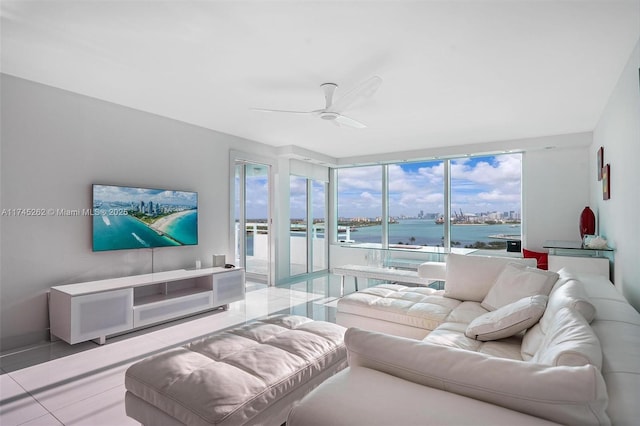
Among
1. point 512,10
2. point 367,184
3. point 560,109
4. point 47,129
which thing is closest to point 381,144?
point 367,184

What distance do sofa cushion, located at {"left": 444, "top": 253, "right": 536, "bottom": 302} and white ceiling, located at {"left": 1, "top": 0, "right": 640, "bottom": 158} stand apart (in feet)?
5.43

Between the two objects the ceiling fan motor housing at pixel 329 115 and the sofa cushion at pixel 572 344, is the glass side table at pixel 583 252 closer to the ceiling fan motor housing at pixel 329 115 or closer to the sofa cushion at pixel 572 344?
the sofa cushion at pixel 572 344

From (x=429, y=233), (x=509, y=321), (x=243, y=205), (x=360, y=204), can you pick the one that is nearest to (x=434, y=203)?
(x=429, y=233)

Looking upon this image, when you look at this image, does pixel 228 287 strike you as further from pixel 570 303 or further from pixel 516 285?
pixel 570 303

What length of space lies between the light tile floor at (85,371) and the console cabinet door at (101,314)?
0.13m

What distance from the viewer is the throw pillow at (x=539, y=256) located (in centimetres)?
495

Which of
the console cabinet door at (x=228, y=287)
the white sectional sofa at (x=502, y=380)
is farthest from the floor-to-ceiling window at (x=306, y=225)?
the white sectional sofa at (x=502, y=380)

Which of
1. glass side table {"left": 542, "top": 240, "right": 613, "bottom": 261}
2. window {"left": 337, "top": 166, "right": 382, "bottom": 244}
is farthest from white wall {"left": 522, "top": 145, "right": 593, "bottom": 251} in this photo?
window {"left": 337, "top": 166, "right": 382, "bottom": 244}

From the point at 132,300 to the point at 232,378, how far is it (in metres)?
2.29

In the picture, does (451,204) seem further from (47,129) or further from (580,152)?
(47,129)

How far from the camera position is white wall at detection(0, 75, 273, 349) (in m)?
3.04

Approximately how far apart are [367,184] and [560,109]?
398cm

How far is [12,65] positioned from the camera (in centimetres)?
282

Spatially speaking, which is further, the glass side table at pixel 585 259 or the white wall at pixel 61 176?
the glass side table at pixel 585 259
